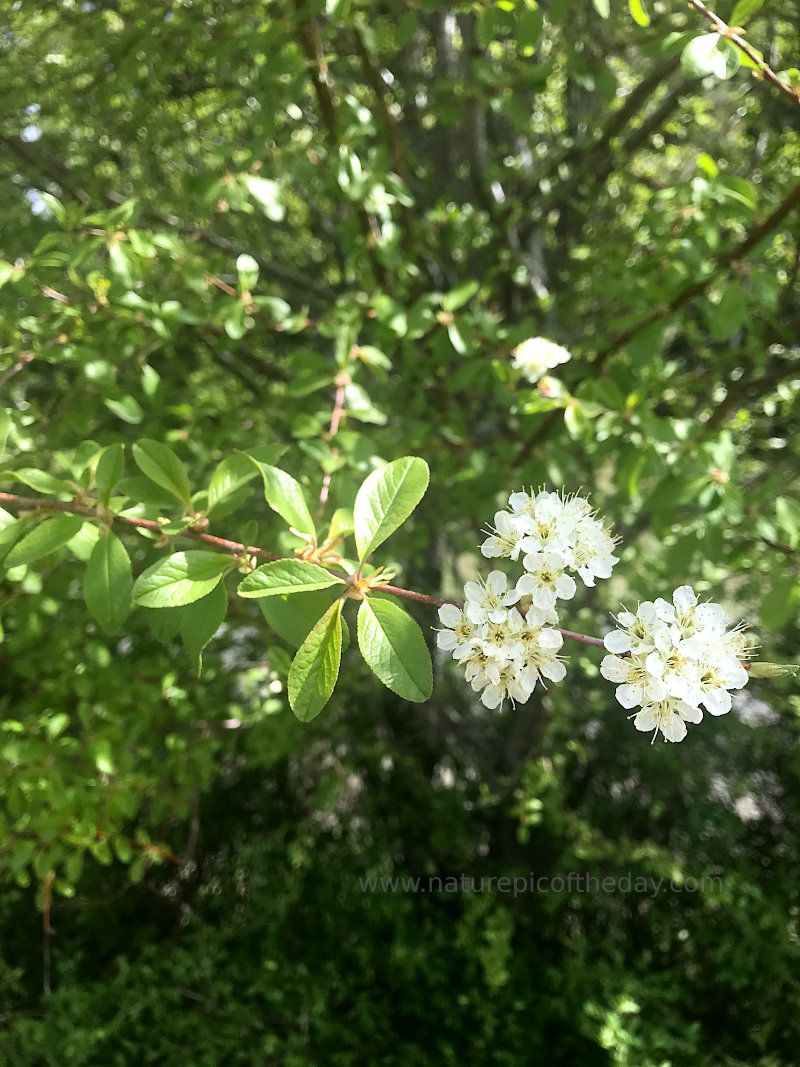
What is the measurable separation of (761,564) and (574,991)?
1617 millimetres

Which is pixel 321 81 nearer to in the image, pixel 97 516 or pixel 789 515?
pixel 97 516

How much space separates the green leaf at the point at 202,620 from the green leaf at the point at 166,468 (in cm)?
→ 16

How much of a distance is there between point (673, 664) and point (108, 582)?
0.75 m

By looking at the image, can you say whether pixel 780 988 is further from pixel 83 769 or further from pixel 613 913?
pixel 83 769

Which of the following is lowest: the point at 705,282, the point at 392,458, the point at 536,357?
the point at 392,458

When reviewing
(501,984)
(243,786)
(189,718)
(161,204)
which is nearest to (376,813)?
(243,786)

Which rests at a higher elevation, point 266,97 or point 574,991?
point 266,97

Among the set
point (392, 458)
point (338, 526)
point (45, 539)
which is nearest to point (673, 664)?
point (338, 526)

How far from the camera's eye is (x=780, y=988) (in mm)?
2248

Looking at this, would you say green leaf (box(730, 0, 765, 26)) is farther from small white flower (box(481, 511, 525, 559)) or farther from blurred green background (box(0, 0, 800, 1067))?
small white flower (box(481, 511, 525, 559))

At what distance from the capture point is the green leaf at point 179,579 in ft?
2.55

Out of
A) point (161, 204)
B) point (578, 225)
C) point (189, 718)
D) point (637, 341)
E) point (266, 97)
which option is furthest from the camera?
point (578, 225)

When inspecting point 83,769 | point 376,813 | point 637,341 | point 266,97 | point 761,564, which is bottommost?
point 376,813

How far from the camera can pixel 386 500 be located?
32.4 inches
